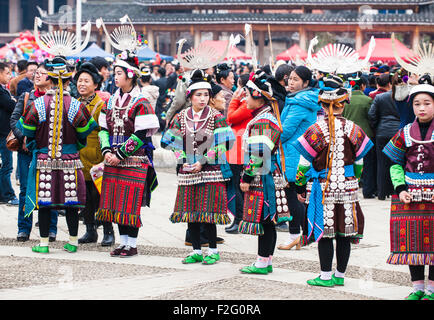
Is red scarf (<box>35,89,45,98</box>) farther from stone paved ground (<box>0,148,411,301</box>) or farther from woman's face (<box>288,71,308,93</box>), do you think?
woman's face (<box>288,71,308,93</box>)

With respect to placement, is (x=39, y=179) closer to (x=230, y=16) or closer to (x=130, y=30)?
(x=130, y=30)

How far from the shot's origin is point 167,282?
5.91 m

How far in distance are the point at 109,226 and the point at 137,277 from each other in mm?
1547

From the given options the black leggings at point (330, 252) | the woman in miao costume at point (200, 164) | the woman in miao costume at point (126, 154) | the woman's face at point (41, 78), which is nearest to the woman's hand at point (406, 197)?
the black leggings at point (330, 252)

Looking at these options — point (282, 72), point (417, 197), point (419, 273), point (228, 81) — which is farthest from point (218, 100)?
point (419, 273)

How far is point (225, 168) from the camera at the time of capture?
679cm

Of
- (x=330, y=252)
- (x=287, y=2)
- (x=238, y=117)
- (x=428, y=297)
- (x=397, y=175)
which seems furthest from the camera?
(x=287, y=2)

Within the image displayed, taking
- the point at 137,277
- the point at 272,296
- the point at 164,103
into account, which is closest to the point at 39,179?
the point at 137,277

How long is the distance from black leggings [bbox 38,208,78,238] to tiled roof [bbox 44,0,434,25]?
34358mm

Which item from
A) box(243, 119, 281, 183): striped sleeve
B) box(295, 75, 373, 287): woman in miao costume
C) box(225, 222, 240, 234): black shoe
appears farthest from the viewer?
box(225, 222, 240, 234): black shoe

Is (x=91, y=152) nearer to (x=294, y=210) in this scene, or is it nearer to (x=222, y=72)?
(x=222, y=72)

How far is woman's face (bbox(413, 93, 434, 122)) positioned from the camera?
5386mm

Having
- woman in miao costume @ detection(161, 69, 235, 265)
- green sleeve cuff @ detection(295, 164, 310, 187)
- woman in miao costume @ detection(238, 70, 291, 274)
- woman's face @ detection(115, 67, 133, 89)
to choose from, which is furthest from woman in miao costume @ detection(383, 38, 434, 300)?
woman's face @ detection(115, 67, 133, 89)

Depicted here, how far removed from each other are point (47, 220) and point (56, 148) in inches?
28.0
